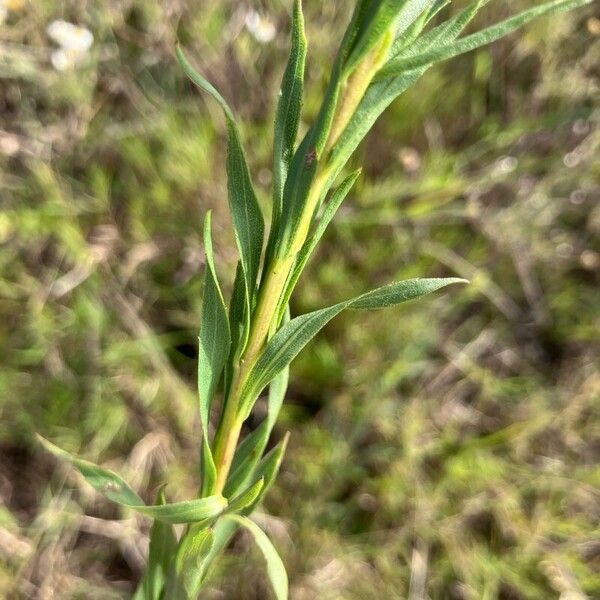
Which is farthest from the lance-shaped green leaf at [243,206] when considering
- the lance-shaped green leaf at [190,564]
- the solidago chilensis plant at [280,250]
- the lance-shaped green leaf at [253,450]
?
the lance-shaped green leaf at [190,564]

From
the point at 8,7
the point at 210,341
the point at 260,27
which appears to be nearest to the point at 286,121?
the point at 210,341

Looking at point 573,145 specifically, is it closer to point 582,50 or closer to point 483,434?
point 582,50

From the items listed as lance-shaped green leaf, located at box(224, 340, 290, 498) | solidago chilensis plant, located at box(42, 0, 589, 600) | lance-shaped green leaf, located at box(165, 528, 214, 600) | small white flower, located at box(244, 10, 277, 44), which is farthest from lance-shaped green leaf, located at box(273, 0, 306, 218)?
small white flower, located at box(244, 10, 277, 44)

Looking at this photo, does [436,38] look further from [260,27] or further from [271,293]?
[260,27]

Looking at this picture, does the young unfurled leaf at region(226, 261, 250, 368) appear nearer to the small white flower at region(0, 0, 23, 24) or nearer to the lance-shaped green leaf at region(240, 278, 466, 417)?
the lance-shaped green leaf at region(240, 278, 466, 417)

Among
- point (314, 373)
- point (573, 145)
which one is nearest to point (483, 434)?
point (314, 373)

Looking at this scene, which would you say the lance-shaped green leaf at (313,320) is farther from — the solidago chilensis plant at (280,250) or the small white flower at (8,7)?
the small white flower at (8,7)
